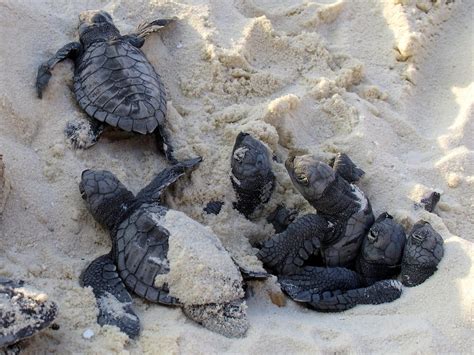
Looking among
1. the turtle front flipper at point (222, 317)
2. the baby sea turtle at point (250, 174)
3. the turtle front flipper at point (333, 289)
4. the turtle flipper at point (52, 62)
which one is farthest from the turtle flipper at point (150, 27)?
the turtle front flipper at point (222, 317)

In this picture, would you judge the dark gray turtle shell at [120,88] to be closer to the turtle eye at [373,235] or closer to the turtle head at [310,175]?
the turtle head at [310,175]

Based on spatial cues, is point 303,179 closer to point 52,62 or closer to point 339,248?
point 339,248

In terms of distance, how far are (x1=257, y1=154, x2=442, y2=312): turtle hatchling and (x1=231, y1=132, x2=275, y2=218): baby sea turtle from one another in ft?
0.52

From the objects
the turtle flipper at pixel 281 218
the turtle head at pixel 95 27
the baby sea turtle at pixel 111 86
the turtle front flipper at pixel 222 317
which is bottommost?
the turtle flipper at pixel 281 218

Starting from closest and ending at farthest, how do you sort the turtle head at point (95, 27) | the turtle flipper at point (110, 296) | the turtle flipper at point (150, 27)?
the turtle flipper at point (110, 296) < the turtle head at point (95, 27) < the turtle flipper at point (150, 27)

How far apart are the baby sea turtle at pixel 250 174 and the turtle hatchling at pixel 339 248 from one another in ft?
→ 0.52

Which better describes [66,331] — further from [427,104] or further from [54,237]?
[427,104]

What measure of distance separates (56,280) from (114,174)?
0.77m

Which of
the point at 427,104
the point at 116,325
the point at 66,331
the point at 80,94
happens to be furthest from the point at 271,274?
the point at 427,104

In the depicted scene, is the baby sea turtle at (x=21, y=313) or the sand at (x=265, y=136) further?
the sand at (x=265, y=136)

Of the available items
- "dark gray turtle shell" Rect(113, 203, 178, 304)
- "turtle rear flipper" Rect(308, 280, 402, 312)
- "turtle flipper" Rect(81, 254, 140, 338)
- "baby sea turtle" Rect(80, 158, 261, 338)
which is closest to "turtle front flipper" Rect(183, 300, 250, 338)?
"baby sea turtle" Rect(80, 158, 261, 338)

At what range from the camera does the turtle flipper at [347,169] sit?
11.1 feet

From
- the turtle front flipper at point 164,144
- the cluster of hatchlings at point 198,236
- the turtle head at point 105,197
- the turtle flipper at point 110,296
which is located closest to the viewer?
the turtle flipper at point 110,296

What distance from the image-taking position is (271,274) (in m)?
3.05
